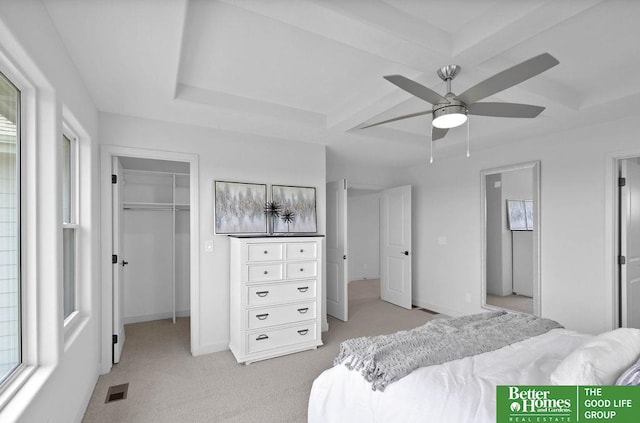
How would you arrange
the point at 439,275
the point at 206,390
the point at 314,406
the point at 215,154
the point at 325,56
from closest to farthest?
1. the point at 314,406
2. the point at 325,56
3. the point at 206,390
4. the point at 215,154
5. the point at 439,275

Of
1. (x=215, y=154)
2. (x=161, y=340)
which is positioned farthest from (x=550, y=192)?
(x=161, y=340)

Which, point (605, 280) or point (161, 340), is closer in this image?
point (605, 280)

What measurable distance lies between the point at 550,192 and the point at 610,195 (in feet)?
1.77

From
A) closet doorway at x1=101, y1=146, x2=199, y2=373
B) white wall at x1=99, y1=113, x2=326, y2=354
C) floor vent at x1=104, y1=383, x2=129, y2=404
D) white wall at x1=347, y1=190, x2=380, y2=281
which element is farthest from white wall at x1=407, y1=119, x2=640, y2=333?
floor vent at x1=104, y1=383, x2=129, y2=404

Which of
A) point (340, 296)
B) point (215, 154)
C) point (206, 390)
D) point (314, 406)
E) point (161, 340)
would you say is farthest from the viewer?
point (340, 296)

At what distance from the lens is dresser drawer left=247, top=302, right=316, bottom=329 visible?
124 inches

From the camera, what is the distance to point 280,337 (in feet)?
10.7

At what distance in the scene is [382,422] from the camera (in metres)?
1.50

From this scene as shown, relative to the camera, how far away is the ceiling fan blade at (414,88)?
65.9 inches

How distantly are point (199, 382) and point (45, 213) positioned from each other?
1.81m

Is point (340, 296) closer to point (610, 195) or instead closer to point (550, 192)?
point (550, 192)

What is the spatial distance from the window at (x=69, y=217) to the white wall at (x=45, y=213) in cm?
26

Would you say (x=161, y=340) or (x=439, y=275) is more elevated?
(x=439, y=275)

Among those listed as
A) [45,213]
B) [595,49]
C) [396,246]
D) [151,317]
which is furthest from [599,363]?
[151,317]
